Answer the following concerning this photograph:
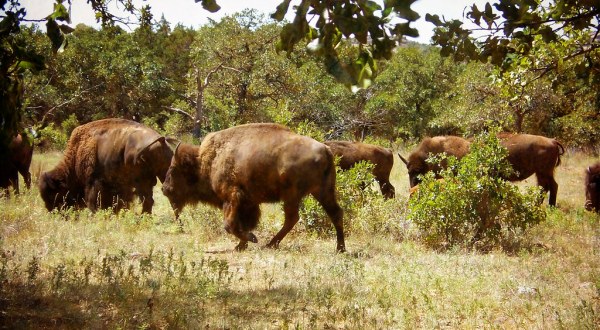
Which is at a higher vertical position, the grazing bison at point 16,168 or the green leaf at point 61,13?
the green leaf at point 61,13

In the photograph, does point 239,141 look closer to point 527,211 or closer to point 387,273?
point 387,273

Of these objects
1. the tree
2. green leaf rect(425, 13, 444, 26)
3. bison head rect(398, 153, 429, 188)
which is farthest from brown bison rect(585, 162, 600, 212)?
green leaf rect(425, 13, 444, 26)

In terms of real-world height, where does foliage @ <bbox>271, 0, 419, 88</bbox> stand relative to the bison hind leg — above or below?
above

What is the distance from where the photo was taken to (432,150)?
14961 millimetres

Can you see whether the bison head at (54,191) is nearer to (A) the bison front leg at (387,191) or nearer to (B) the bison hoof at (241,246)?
(B) the bison hoof at (241,246)

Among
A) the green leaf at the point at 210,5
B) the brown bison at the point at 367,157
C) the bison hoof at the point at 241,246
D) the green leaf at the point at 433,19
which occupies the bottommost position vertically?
the bison hoof at the point at 241,246

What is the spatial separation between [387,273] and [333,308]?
1397 millimetres

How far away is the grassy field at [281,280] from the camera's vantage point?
14.3 feet

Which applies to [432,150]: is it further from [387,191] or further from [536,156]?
[536,156]

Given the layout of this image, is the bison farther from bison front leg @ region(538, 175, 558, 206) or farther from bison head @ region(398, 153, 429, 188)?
bison head @ region(398, 153, 429, 188)

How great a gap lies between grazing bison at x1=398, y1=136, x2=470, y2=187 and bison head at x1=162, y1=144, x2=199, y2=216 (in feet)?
24.6

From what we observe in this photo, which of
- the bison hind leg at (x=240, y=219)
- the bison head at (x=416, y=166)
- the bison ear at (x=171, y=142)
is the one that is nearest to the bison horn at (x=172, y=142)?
the bison ear at (x=171, y=142)

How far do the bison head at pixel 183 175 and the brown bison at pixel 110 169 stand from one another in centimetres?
→ 136

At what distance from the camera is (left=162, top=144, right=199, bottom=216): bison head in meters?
8.39
